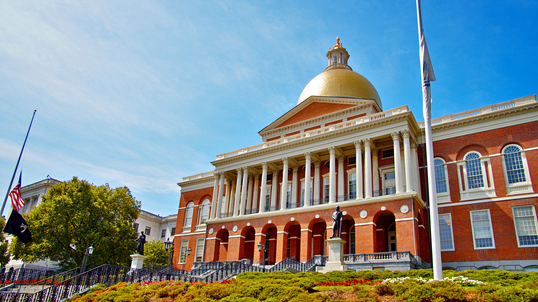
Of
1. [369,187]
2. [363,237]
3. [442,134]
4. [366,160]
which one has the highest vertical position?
[442,134]

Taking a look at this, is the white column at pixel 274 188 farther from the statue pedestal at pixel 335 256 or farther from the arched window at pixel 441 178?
the arched window at pixel 441 178

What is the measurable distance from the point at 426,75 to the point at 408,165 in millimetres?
16600

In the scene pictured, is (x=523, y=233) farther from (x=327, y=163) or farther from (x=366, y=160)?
(x=327, y=163)

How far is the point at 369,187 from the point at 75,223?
2735cm

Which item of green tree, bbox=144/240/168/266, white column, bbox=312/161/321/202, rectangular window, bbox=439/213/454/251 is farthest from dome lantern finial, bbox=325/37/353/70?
green tree, bbox=144/240/168/266

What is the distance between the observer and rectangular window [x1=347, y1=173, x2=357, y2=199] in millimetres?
36219

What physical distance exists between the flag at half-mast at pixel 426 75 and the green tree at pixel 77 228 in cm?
3185

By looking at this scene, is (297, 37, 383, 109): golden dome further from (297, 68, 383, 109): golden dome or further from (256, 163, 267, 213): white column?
(256, 163, 267, 213): white column

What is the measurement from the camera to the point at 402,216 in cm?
3009

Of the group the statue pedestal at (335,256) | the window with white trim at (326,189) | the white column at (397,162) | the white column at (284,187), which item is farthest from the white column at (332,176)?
the statue pedestal at (335,256)

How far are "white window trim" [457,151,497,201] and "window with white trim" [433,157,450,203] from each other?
3.54 feet

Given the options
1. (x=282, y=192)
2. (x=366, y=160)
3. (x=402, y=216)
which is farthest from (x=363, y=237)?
(x=282, y=192)

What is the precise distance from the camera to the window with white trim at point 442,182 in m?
32.5

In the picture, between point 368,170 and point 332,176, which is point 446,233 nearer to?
point 368,170
